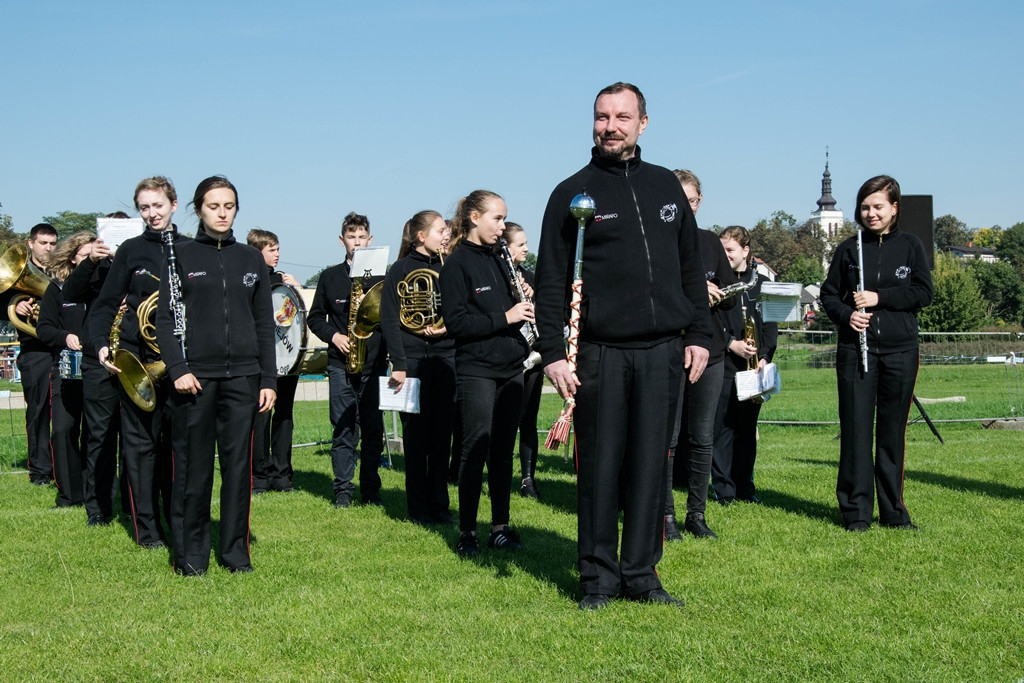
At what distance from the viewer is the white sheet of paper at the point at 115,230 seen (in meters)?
7.56

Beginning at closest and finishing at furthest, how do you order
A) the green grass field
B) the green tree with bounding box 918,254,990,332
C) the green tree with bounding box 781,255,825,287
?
the green grass field
the green tree with bounding box 918,254,990,332
the green tree with bounding box 781,255,825,287

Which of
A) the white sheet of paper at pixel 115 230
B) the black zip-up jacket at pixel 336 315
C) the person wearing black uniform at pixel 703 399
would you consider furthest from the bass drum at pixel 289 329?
the person wearing black uniform at pixel 703 399

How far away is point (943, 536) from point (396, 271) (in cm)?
453

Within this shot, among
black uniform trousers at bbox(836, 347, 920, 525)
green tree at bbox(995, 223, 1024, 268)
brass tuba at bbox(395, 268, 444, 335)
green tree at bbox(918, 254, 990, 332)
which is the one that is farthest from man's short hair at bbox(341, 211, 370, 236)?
green tree at bbox(995, 223, 1024, 268)

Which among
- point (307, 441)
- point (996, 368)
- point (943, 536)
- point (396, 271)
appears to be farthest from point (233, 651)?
point (996, 368)

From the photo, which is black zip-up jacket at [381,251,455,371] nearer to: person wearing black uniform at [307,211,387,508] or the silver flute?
person wearing black uniform at [307,211,387,508]

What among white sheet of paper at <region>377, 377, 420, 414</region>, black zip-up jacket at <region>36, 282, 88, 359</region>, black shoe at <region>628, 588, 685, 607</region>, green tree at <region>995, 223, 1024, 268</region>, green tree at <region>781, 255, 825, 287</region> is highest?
green tree at <region>995, 223, 1024, 268</region>

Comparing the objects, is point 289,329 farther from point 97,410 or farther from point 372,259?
point 97,410

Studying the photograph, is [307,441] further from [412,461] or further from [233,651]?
[233,651]

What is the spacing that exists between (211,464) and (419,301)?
2.39 meters

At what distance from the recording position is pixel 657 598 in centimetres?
559

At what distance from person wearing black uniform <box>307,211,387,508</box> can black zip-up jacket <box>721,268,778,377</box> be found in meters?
3.02

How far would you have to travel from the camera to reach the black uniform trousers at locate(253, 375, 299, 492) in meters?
10.2

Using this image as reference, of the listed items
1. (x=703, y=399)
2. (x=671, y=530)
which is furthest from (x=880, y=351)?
(x=671, y=530)
